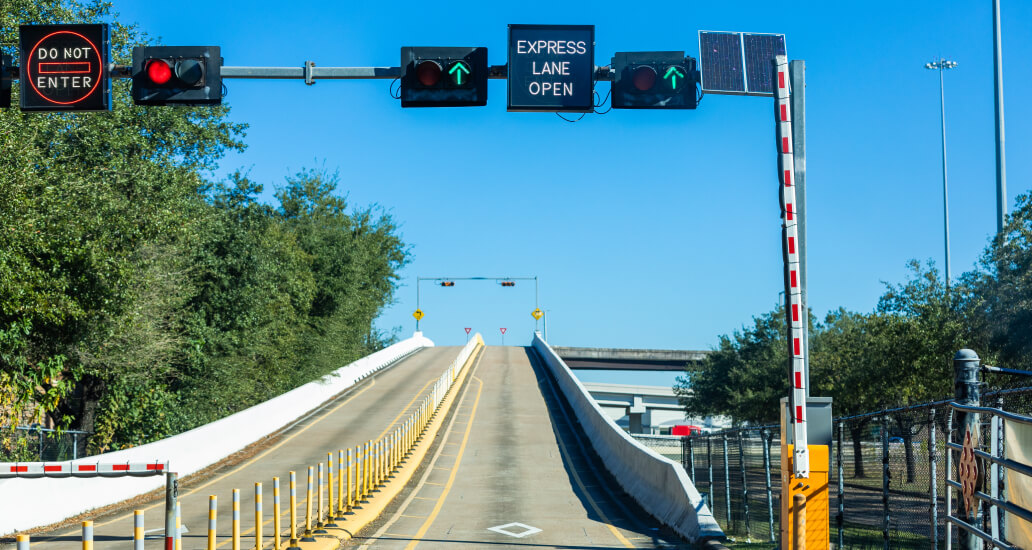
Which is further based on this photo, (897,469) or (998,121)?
(998,121)

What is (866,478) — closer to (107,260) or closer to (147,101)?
(147,101)

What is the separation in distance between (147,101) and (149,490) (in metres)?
14.2

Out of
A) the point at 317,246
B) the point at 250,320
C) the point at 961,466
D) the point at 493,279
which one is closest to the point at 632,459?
the point at 961,466

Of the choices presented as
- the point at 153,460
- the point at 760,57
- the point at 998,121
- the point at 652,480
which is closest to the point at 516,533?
the point at 652,480


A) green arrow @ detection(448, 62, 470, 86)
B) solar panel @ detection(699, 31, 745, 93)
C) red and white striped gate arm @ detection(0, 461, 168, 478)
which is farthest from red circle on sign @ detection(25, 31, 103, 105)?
solar panel @ detection(699, 31, 745, 93)

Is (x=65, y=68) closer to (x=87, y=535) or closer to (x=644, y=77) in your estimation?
(x=87, y=535)

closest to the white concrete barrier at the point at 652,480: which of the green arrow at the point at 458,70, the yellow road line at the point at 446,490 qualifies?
the yellow road line at the point at 446,490

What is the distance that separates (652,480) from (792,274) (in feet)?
37.1

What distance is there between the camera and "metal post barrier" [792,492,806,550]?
9.88 metres

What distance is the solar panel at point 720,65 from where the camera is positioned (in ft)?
41.1

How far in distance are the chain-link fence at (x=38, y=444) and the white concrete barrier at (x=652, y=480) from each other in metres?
14.5

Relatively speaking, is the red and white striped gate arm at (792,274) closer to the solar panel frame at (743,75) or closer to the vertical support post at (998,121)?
the solar panel frame at (743,75)

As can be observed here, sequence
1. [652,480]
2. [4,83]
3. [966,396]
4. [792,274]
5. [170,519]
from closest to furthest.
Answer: [966,396] < [170,519] < [792,274] < [4,83] < [652,480]

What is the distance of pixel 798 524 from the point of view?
32.5 feet
